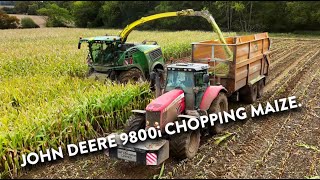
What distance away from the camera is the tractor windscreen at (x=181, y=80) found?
6.39 m

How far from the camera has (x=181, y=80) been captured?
6.46 meters

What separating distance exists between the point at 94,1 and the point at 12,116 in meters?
64.6

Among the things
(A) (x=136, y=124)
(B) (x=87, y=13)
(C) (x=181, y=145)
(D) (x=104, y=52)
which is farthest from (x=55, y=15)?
(C) (x=181, y=145)

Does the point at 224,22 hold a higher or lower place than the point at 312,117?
higher

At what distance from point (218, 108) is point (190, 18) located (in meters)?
47.8

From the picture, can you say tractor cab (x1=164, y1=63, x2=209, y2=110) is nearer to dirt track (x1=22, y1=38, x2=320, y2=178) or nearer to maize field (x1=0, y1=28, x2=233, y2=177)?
dirt track (x1=22, y1=38, x2=320, y2=178)

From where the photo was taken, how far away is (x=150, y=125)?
5551mm

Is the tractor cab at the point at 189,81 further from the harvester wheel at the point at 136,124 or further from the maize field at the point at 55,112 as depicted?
the maize field at the point at 55,112

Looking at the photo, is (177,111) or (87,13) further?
(87,13)

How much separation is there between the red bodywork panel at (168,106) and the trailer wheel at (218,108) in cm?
76

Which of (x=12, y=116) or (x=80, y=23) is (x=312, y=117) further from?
(x=80, y=23)

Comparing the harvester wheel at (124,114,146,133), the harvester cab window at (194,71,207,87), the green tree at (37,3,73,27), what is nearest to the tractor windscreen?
the harvester cab window at (194,71,207,87)

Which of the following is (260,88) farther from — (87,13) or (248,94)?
(87,13)

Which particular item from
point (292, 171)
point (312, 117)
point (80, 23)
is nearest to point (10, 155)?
point (292, 171)
